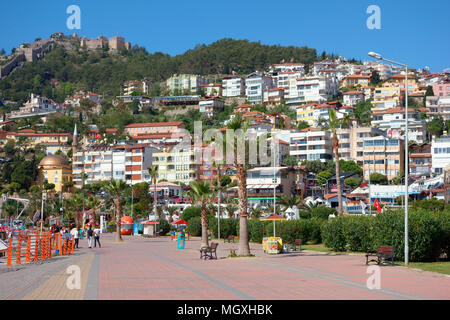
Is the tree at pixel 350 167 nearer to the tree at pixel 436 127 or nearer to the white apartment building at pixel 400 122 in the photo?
the white apartment building at pixel 400 122

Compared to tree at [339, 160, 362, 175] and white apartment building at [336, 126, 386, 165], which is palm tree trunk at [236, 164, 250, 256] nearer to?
tree at [339, 160, 362, 175]

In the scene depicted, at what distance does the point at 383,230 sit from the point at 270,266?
559cm

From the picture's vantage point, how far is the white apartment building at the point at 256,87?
18775 centimetres

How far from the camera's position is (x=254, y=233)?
4750 cm

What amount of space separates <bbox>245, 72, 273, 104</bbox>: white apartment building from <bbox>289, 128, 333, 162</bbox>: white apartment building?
201 feet

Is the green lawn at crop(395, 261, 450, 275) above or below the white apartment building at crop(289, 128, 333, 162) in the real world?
below

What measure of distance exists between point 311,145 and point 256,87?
229 feet

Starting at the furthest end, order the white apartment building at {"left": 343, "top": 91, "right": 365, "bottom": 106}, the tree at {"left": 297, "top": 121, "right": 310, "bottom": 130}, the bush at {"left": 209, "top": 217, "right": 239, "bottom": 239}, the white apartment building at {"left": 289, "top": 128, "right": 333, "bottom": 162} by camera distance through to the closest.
Answer: the white apartment building at {"left": 343, "top": 91, "right": 365, "bottom": 106}, the tree at {"left": 297, "top": 121, "right": 310, "bottom": 130}, the white apartment building at {"left": 289, "top": 128, "right": 333, "bottom": 162}, the bush at {"left": 209, "top": 217, "right": 239, "bottom": 239}

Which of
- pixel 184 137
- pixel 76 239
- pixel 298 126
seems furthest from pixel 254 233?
pixel 298 126

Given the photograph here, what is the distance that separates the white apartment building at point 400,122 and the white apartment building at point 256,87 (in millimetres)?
51417

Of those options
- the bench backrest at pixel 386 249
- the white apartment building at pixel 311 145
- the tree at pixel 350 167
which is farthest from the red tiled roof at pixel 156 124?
the bench backrest at pixel 386 249

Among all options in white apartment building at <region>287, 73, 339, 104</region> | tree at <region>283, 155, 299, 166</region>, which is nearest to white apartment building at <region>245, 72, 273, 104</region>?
white apartment building at <region>287, 73, 339, 104</region>

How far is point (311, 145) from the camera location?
12350 centimetres

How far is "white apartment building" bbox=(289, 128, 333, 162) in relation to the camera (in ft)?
401
